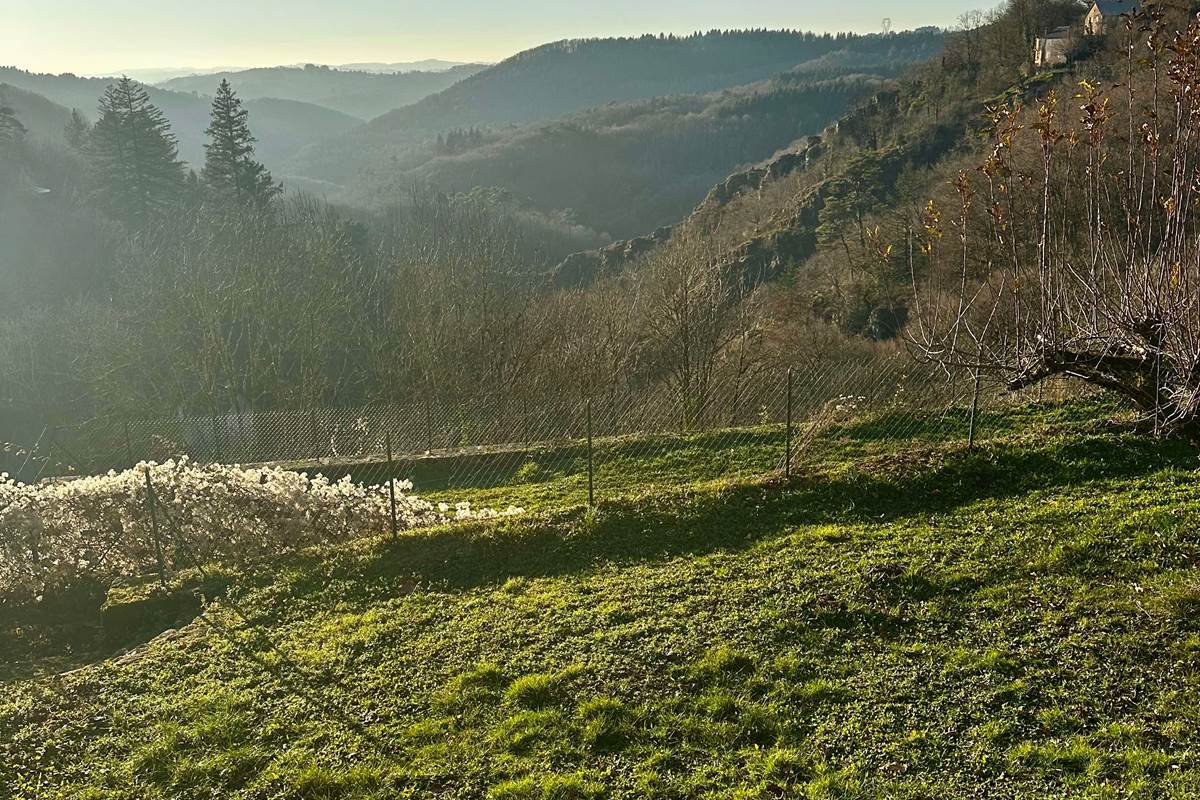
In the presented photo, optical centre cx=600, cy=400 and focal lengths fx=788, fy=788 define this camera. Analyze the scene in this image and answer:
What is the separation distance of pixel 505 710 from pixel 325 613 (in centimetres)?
357

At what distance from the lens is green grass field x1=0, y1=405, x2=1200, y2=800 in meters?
5.70

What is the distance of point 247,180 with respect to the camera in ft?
162

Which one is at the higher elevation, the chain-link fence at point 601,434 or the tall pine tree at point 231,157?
the tall pine tree at point 231,157

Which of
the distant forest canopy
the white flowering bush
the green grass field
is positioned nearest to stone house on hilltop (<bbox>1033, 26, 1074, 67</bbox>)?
the distant forest canopy

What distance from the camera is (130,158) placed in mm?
48844

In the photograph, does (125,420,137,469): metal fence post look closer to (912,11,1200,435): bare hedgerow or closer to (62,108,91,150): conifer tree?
(912,11,1200,435): bare hedgerow

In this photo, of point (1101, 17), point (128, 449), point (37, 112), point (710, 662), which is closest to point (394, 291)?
point (128, 449)

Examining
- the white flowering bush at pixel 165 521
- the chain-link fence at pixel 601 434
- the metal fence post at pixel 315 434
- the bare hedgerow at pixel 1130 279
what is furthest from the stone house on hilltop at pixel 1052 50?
the white flowering bush at pixel 165 521

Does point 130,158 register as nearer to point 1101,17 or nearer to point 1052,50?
point 1052,50

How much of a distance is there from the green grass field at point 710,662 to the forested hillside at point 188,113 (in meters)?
126

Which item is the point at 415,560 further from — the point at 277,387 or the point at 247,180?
the point at 247,180

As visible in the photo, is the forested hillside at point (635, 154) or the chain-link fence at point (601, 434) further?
the forested hillside at point (635, 154)

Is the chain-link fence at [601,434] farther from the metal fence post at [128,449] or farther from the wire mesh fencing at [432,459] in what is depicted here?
the metal fence post at [128,449]

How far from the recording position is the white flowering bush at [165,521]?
400 inches
